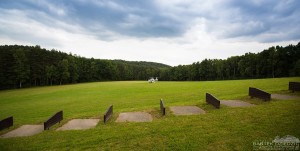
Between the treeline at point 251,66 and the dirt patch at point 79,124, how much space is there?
7688cm

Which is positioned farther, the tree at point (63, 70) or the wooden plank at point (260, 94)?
the tree at point (63, 70)

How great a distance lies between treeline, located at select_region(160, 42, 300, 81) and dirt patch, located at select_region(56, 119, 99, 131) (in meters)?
76.9

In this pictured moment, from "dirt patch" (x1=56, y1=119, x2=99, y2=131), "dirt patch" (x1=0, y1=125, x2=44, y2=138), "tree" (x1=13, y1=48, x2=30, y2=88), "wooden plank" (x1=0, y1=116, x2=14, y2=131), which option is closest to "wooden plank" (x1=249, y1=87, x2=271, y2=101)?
"dirt patch" (x1=56, y1=119, x2=99, y2=131)

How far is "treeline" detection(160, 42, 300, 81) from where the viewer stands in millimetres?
71875

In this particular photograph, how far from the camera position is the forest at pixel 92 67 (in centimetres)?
6431

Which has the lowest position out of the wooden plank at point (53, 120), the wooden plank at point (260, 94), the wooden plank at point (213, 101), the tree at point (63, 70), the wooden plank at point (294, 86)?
the wooden plank at point (53, 120)

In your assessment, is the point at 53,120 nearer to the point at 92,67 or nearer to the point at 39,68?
the point at 39,68

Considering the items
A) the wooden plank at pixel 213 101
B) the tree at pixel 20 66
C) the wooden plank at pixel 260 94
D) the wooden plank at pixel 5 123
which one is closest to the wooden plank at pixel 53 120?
the wooden plank at pixel 5 123

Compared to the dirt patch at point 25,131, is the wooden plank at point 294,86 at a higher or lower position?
higher

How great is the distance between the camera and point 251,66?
8394 centimetres

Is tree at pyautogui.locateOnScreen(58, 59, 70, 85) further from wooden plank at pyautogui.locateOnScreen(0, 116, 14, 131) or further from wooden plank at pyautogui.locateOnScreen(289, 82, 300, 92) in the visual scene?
wooden plank at pyautogui.locateOnScreen(289, 82, 300, 92)

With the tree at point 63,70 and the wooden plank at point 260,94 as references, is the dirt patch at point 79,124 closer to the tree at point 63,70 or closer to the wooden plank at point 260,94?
the wooden plank at point 260,94

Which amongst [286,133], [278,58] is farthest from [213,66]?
[286,133]

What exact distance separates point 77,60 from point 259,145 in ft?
355
